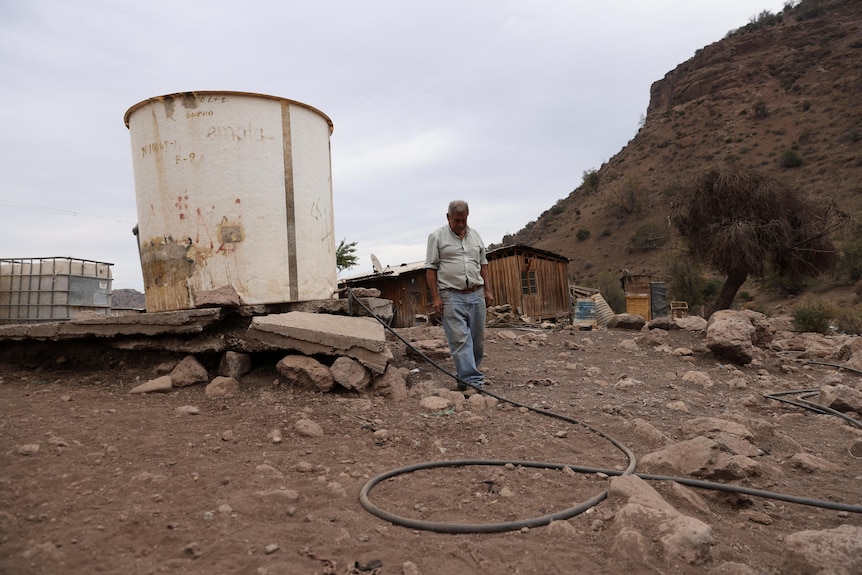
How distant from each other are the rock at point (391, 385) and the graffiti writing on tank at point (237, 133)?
2.42 metres

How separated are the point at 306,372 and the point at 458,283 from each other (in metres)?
1.55

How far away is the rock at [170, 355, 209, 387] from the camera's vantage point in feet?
14.4

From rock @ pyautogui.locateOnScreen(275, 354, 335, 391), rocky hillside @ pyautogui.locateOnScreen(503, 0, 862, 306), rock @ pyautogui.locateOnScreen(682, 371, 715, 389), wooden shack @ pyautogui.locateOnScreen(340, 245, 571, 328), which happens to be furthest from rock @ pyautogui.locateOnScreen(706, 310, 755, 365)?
rocky hillside @ pyautogui.locateOnScreen(503, 0, 862, 306)

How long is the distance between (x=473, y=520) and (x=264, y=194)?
11.9 feet

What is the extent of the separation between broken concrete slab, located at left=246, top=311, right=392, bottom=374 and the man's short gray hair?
128 cm

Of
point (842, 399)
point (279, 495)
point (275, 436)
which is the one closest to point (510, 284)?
point (842, 399)

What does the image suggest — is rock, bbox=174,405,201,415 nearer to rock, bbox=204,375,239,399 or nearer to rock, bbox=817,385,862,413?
rock, bbox=204,375,239,399

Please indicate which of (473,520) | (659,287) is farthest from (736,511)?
(659,287)

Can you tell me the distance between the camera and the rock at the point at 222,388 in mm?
4160

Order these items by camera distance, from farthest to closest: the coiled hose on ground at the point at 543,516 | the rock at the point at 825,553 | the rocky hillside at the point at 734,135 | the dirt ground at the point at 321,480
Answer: the rocky hillside at the point at 734,135 → the coiled hose on ground at the point at 543,516 → the dirt ground at the point at 321,480 → the rock at the point at 825,553

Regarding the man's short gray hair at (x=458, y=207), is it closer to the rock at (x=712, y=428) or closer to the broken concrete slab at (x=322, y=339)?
the broken concrete slab at (x=322, y=339)

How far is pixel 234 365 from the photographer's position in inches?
179

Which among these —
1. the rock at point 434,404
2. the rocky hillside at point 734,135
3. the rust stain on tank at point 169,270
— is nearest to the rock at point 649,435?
the rock at point 434,404

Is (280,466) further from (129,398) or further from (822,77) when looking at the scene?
(822,77)
